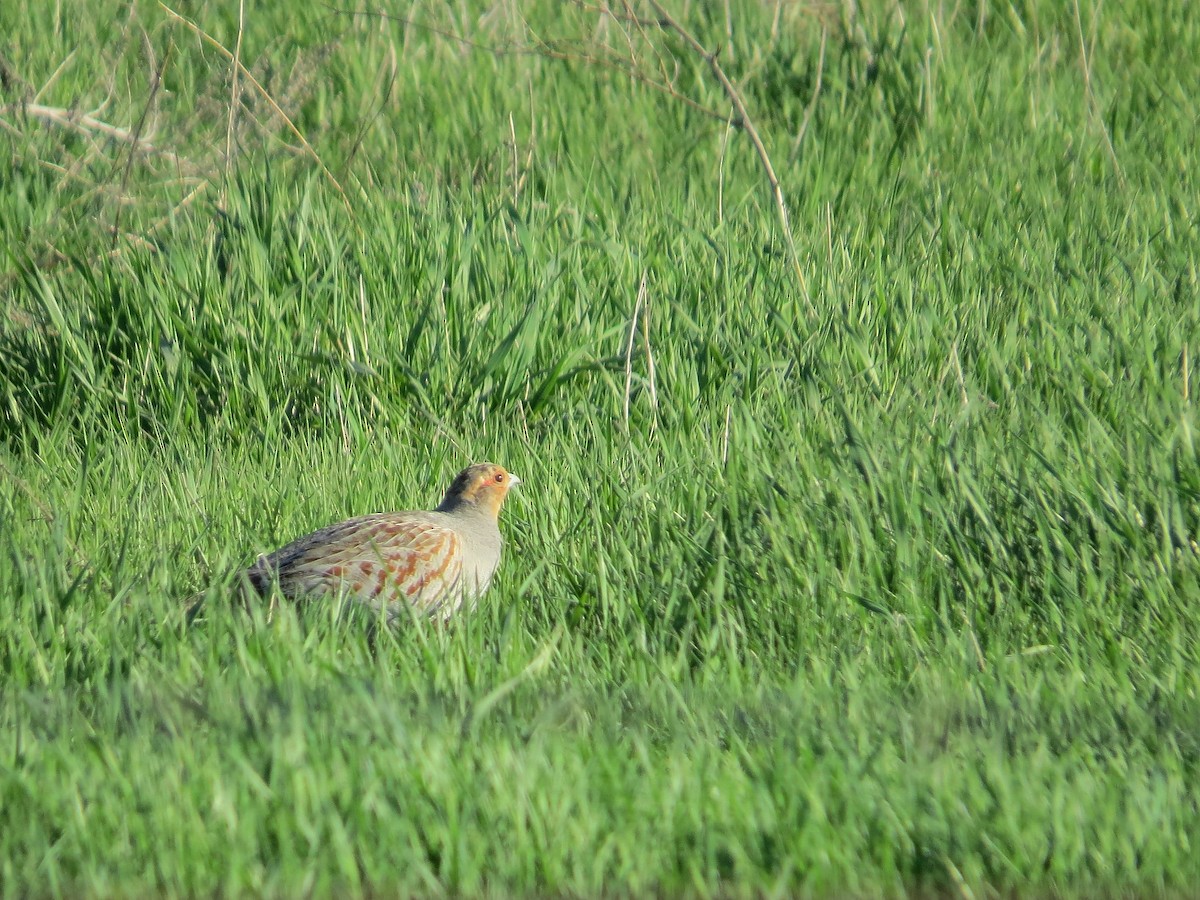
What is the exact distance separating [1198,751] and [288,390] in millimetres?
3288

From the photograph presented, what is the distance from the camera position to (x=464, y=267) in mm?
4938

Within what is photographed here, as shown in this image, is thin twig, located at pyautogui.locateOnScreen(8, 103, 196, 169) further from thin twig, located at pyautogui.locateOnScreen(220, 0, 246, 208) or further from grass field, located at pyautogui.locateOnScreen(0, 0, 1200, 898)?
thin twig, located at pyautogui.locateOnScreen(220, 0, 246, 208)

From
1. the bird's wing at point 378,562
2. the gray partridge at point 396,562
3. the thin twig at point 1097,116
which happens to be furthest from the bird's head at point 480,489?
the thin twig at point 1097,116

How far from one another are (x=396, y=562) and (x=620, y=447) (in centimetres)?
93

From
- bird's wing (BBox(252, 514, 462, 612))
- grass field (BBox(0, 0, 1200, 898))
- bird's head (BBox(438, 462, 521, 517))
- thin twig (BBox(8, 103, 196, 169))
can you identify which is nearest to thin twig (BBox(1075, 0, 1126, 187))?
grass field (BBox(0, 0, 1200, 898))

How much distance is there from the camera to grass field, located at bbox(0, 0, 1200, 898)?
2404mm

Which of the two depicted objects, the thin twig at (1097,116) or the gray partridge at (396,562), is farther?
the thin twig at (1097,116)

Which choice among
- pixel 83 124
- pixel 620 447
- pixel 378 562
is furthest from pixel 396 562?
pixel 83 124

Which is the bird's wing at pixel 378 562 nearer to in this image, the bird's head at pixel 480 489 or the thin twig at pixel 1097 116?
the bird's head at pixel 480 489

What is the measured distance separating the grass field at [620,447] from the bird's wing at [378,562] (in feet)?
0.42

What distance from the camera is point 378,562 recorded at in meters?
3.55

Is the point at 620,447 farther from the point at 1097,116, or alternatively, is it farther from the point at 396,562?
the point at 1097,116

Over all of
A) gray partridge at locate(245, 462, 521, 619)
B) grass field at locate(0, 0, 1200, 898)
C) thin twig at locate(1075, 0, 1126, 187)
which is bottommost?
gray partridge at locate(245, 462, 521, 619)

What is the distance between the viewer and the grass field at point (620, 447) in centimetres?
240
